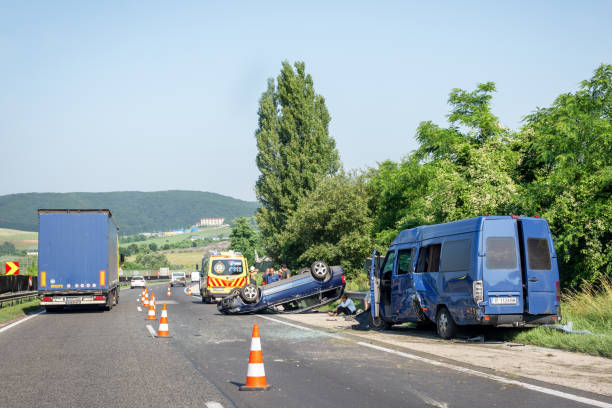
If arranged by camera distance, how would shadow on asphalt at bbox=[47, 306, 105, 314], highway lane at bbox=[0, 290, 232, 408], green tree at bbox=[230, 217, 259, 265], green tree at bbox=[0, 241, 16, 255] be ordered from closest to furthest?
highway lane at bbox=[0, 290, 232, 408]
shadow on asphalt at bbox=[47, 306, 105, 314]
green tree at bbox=[230, 217, 259, 265]
green tree at bbox=[0, 241, 16, 255]

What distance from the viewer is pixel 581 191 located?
62.9 feet

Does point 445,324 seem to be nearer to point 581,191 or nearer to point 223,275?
point 581,191

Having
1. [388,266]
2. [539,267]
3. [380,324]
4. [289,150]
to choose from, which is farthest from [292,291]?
[289,150]

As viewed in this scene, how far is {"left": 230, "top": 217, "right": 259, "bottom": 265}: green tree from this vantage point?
10612cm

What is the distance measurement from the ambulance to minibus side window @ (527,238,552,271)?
66.7 feet

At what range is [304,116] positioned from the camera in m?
49.1

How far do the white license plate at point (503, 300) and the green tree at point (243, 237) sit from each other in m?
94.5

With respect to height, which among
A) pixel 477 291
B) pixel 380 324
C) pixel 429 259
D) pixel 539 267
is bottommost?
pixel 380 324

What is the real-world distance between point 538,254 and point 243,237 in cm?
9698

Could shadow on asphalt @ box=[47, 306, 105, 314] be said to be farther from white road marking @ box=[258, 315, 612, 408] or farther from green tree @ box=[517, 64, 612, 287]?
green tree @ box=[517, 64, 612, 287]

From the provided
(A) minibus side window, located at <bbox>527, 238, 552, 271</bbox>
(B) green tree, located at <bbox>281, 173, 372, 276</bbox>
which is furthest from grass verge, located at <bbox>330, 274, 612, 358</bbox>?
(B) green tree, located at <bbox>281, 173, 372, 276</bbox>

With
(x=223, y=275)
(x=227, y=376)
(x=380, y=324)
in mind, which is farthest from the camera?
(x=223, y=275)

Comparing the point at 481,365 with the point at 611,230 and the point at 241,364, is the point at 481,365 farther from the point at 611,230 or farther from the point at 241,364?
the point at 611,230

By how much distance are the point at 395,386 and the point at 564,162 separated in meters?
14.5
